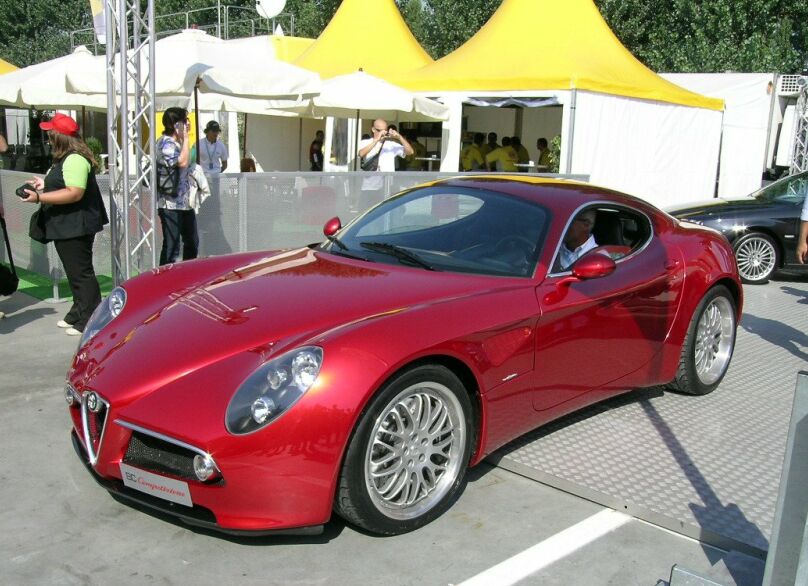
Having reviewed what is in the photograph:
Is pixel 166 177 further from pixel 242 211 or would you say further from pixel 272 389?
pixel 272 389

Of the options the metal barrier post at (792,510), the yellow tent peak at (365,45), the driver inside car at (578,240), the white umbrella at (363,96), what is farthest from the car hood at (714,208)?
the yellow tent peak at (365,45)

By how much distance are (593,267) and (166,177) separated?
4872 mm

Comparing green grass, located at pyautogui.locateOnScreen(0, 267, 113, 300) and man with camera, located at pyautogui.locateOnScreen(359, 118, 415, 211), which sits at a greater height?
man with camera, located at pyautogui.locateOnScreen(359, 118, 415, 211)

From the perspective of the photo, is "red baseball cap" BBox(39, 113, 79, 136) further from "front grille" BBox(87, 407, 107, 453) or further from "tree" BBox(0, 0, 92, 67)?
"tree" BBox(0, 0, 92, 67)

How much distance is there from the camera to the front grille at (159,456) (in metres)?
3.14

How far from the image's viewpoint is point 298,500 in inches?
123

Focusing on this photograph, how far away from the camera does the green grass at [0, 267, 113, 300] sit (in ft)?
26.8

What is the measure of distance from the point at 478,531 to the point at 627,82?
13.0 m

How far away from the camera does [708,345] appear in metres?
5.59

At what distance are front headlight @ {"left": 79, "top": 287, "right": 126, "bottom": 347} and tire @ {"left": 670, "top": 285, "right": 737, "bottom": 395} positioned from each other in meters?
3.37

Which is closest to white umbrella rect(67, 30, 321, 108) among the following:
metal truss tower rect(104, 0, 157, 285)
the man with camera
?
the man with camera

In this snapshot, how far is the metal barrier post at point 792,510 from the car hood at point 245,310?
160 cm

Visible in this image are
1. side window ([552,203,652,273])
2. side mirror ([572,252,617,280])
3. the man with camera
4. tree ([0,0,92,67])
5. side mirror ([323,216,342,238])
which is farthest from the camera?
tree ([0,0,92,67])

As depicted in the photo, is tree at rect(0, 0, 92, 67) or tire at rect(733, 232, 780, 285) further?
tree at rect(0, 0, 92, 67)
